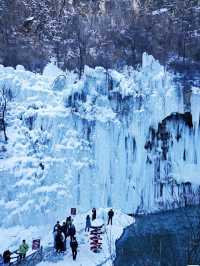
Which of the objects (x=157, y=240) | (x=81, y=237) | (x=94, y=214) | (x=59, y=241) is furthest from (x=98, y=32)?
(x=59, y=241)

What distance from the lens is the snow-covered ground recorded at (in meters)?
17.5

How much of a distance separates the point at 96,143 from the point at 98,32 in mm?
7037

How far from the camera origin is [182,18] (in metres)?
30.6

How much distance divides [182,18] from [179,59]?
2.76 m

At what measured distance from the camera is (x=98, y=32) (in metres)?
29.5

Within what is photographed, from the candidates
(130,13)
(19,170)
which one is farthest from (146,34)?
(19,170)

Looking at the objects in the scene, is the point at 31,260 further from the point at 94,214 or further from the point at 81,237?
the point at 94,214

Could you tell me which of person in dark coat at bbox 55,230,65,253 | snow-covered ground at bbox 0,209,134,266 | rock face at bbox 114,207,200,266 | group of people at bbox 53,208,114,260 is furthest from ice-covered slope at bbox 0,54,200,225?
person in dark coat at bbox 55,230,65,253

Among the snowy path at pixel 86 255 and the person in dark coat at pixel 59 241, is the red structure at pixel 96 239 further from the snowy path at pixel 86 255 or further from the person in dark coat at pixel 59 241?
the person in dark coat at pixel 59 241

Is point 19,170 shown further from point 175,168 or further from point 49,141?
point 175,168

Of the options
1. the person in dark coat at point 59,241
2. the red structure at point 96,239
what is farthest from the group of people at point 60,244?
the red structure at point 96,239

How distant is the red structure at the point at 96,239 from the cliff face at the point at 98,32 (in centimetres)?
963

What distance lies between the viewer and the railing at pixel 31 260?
17031 millimetres

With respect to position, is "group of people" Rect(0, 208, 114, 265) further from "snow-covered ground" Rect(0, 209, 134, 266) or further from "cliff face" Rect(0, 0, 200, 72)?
"cliff face" Rect(0, 0, 200, 72)
